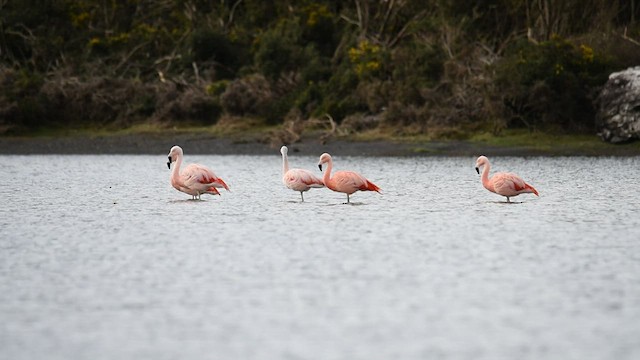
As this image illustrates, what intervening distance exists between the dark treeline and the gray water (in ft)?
31.7

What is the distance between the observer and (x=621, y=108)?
26734 millimetres

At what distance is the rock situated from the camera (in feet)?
87.6

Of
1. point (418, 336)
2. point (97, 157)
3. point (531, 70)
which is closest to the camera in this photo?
point (418, 336)

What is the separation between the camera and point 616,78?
2733cm

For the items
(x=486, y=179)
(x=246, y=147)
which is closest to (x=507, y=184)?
(x=486, y=179)

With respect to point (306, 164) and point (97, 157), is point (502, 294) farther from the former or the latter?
point (97, 157)

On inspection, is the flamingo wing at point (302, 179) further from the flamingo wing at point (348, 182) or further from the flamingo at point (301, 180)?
the flamingo wing at point (348, 182)

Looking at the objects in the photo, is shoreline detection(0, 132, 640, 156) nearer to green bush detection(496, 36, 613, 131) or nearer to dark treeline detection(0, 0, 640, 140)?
dark treeline detection(0, 0, 640, 140)

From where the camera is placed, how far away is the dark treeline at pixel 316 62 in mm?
28859

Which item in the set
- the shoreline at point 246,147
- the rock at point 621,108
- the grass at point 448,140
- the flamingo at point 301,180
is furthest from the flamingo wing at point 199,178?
the rock at point 621,108

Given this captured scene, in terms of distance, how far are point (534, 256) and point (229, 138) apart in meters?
19.8

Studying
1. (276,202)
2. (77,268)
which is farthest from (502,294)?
(276,202)

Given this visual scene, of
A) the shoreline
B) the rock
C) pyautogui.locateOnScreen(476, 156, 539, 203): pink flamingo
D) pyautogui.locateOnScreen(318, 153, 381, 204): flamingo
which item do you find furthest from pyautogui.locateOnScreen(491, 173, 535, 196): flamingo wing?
the rock

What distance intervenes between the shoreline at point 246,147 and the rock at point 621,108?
0.34m
